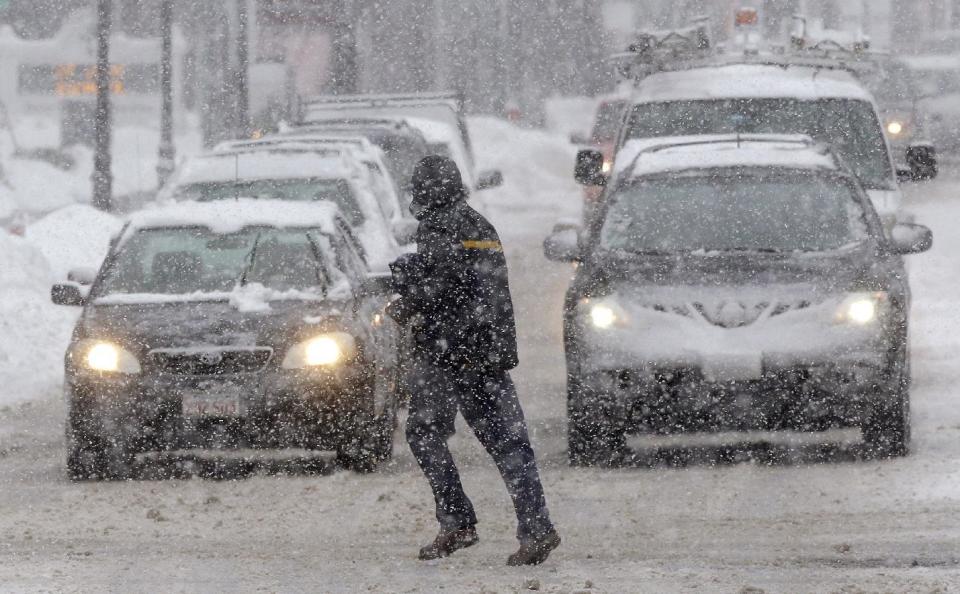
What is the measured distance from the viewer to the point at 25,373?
15.6 m

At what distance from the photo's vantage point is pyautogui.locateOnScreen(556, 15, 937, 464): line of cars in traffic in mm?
11078

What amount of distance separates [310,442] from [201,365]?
0.65 meters

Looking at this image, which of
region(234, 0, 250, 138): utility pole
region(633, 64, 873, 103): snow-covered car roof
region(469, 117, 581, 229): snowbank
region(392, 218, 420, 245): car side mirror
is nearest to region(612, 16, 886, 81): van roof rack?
region(633, 64, 873, 103): snow-covered car roof

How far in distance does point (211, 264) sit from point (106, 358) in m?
1.39

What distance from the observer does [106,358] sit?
11.1 m

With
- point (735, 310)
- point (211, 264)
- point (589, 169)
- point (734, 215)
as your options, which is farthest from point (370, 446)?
point (589, 169)

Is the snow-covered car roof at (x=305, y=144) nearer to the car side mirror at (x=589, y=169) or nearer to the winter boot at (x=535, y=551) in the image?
the car side mirror at (x=589, y=169)

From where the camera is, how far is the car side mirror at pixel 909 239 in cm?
1203

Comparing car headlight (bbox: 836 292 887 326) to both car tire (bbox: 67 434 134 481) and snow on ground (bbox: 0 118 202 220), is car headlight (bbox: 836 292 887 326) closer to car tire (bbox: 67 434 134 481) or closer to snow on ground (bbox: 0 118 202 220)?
car tire (bbox: 67 434 134 481)

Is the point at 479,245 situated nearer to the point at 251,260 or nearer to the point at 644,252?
the point at 644,252

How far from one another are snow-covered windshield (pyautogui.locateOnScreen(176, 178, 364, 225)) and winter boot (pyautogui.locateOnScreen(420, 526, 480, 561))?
7380mm

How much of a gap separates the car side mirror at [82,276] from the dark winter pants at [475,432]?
426 centimetres

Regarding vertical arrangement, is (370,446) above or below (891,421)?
below

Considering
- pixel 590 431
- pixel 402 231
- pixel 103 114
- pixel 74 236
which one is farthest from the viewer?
pixel 103 114
